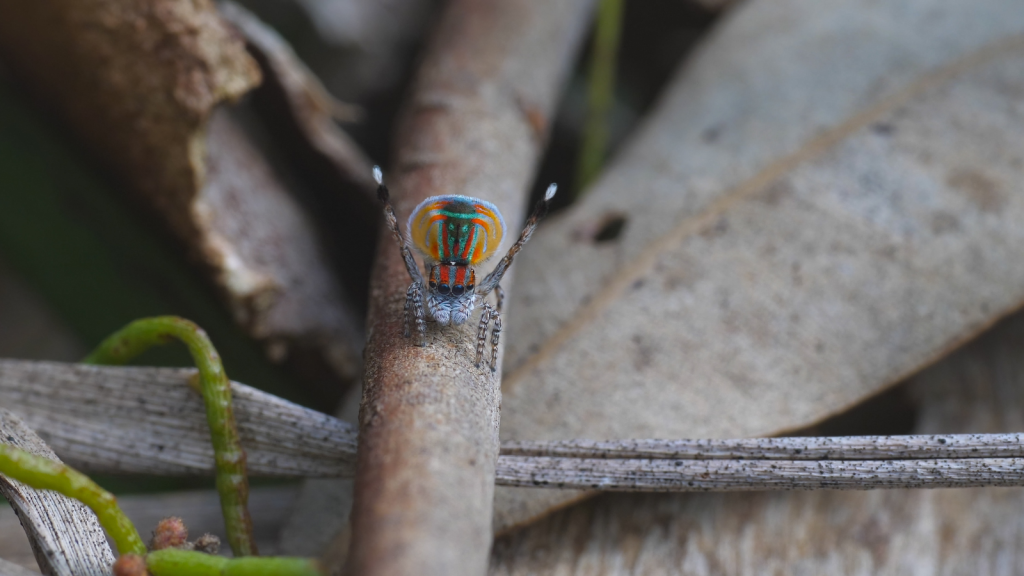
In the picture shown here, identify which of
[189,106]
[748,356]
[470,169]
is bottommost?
[748,356]

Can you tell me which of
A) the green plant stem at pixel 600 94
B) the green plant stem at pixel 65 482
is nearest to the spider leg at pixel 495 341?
the green plant stem at pixel 65 482

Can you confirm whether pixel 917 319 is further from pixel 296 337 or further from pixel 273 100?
pixel 273 100

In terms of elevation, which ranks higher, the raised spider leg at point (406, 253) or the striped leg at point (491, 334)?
the raised spider leg at point (406, 253)

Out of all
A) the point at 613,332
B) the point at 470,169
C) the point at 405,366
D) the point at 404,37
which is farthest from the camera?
the point at 404,37

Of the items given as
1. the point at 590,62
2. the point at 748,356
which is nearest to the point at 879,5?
the point at 590,62

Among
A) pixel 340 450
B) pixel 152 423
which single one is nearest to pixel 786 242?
pixel 340 450

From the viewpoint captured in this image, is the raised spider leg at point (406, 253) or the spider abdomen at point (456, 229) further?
the spider abdomen at point (456, 229)

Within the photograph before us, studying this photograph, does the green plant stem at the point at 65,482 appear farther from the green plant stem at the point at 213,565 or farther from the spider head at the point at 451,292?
the spider head at the point at 451,292
